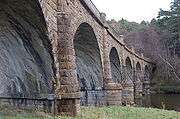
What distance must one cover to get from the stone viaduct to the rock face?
0.05m

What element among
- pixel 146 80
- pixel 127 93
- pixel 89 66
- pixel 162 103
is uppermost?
pixel 89 66

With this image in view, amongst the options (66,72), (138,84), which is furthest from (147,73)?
(66,72)

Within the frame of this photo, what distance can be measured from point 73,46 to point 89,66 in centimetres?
1033

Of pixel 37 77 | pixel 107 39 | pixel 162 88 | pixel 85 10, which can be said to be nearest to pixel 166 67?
pixel 162 88

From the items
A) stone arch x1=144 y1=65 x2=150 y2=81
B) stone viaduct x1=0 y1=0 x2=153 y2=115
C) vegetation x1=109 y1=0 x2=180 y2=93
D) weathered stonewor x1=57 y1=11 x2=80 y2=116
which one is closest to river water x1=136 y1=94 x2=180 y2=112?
stone viaduct x1=0 y1=0 x2=153 y2=115

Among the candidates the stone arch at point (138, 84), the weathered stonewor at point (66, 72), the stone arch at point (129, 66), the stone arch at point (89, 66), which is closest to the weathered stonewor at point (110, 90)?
the stone arch at point (89, 66)

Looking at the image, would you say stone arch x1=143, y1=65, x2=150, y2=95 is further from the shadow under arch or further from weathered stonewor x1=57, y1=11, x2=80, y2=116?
weathered stonewor x1=57, y1=11, x2=80, y2=116

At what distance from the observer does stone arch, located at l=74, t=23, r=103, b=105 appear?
2105cm

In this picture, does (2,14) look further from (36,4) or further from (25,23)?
(36,4)

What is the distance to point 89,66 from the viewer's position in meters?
24.3

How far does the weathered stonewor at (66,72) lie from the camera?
12398 millimetres

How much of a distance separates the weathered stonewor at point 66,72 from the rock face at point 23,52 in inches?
18.3

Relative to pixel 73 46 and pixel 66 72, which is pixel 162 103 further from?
pixel 66 72

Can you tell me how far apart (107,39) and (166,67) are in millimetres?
36510
